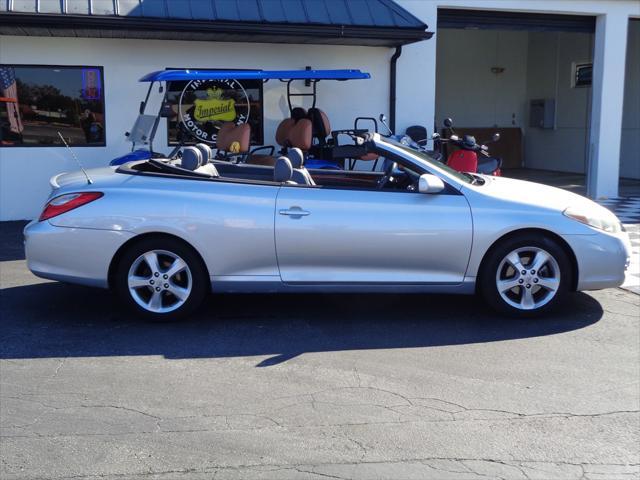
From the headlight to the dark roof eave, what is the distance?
5829 mm

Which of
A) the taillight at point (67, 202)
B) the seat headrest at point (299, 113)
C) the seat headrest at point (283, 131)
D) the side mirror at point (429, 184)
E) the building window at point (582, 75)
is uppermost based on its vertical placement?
the building window at point (582, 75)

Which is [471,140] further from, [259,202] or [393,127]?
[259,202]

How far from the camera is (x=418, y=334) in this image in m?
5.91

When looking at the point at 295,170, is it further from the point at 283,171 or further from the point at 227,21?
the point at 227,21

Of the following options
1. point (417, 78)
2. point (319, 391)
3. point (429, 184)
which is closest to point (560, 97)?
point (417, 78)

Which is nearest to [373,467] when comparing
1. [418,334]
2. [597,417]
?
[597,417]

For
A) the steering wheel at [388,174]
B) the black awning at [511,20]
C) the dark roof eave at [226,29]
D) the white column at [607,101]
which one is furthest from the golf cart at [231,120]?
the white column at [607,101]

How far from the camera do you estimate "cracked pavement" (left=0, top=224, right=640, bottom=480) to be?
379 centimetres

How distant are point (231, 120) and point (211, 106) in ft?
1.29

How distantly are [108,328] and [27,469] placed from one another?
2387 millimetres

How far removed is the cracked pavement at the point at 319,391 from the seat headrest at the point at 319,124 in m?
4.57

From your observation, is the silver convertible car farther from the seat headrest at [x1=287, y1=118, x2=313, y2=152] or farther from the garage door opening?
the garage door opening

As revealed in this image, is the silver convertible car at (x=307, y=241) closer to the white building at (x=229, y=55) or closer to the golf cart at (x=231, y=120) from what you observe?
the golf cart at (x=231, y=120)

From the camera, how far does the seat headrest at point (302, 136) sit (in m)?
10.6
